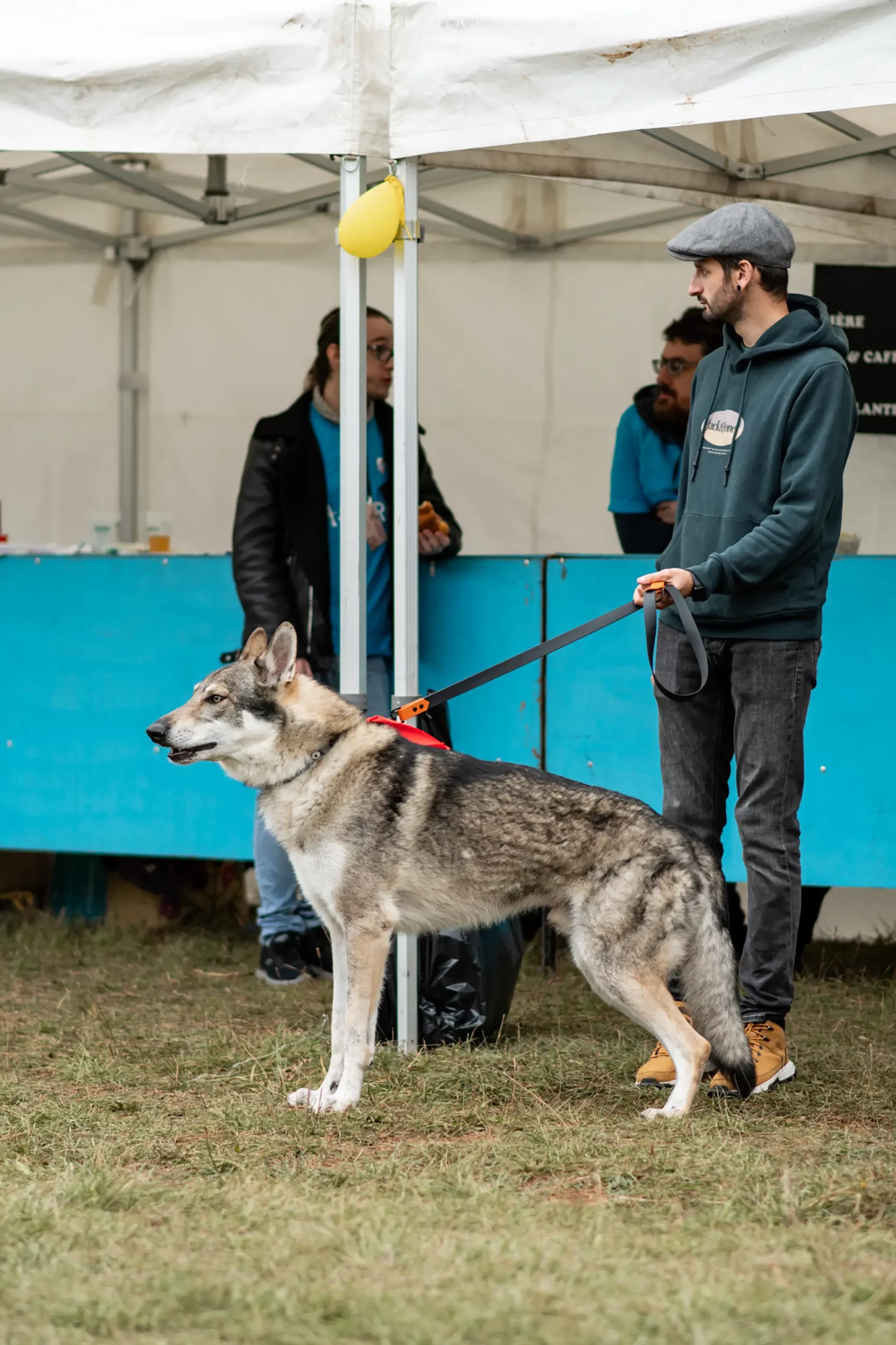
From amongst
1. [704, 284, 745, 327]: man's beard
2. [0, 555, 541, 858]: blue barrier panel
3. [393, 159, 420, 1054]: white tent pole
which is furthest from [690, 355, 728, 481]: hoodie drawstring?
[0, 555, 541, 858]: blue barrier panel

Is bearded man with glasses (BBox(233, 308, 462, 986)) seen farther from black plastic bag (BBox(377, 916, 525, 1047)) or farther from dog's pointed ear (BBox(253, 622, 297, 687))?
dog's pointed ear (BBox(253, 622, 297, 687))

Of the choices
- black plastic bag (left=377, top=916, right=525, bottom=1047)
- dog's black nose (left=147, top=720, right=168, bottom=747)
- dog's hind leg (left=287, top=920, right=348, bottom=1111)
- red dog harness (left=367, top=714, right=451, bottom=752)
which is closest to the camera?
dog's hind leg (left=287, top=920, right=348, bottom=1111)

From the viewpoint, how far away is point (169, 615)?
599 cm

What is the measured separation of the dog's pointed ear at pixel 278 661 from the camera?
4.02 meters

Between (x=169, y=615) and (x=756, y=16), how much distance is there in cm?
324

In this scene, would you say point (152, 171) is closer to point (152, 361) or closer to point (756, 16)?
point (152, 361)

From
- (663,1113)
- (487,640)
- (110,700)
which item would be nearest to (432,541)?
(487,640)

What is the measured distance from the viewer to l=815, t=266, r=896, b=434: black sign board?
7090 millimetres

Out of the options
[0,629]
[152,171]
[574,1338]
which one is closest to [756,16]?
[574,1338]

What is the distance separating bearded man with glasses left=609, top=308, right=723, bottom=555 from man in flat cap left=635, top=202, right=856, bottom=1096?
198 cm

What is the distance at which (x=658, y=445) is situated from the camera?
244 inches

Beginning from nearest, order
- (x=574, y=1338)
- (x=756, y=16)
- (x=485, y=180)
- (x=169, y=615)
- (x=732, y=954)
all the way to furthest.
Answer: (x=574, y=1338), (x=756, y=16), (x=732, y=954), (x=169, y=615), (x=485, y=180)

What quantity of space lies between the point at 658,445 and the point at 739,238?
2332 millimetres

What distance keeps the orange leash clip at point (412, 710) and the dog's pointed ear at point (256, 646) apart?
17.4 inches
